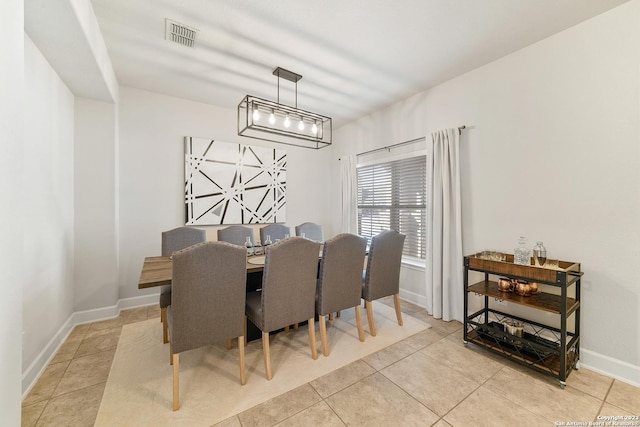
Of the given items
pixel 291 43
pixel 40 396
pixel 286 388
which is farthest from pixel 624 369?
pixel 40 396

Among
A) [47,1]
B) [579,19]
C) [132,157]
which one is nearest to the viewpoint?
[47,1]

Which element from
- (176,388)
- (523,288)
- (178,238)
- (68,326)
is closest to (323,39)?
(178,238)

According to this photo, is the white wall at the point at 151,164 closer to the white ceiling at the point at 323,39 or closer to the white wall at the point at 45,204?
the white ceiling at the point at 323,39

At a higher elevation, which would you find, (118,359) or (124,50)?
(124,50)

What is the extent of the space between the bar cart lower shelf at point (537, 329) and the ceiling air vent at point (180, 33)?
3119 millimetres

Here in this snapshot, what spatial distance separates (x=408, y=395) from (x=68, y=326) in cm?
323

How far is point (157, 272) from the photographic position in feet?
6.40

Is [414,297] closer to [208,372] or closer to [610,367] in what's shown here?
[610,367]

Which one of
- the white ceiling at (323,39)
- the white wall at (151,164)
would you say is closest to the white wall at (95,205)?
the white wall at (151,164)

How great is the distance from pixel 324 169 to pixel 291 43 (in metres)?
2.60

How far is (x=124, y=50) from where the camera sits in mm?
2393

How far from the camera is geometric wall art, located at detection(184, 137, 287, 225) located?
11.4 ft

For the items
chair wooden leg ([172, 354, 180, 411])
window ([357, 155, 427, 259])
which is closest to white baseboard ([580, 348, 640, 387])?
window ([357, 155, 427, 259])

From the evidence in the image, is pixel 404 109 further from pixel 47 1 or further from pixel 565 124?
pixel 47 1
